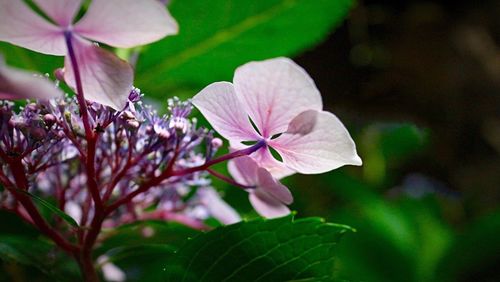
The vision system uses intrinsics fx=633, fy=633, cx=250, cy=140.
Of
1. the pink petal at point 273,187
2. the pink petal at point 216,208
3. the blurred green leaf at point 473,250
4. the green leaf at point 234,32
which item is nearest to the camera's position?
the pink petal at point 273,187

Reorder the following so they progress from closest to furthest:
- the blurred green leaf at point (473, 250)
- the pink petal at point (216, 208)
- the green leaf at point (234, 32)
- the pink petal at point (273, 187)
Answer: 1. the pink petal at point (273, 187)
2. the pink petal at point (216, 208)
3. the green leaf at point (234, 32)
4. the blurred green leaf at point (473, 250)

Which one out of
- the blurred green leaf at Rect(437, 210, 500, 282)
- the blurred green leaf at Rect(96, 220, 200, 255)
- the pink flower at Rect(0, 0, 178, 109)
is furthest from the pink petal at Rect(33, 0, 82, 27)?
the blurred green leaf at Rect(437, 210, 500, 282)

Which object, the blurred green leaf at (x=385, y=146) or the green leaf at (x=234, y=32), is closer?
the green leaf at (x=234, y=32)

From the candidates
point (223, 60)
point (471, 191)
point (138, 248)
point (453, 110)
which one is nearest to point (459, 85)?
point (453, 110)

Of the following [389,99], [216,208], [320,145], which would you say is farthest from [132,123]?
[389,99]

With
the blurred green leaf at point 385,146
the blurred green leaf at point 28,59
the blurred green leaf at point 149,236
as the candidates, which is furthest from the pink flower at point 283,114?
the blurred green leaf at point 385,146

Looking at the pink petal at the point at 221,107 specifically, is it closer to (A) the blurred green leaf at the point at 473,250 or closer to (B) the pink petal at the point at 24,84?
(B) the pink petal at the point at 24,84
